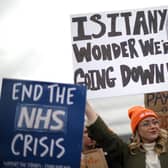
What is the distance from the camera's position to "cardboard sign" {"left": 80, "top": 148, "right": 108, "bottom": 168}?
6.79ft

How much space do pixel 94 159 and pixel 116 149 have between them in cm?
33

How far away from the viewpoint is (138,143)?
1772mm

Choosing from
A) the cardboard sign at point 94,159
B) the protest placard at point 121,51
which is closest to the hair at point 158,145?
the cardboard sign at point 94,159

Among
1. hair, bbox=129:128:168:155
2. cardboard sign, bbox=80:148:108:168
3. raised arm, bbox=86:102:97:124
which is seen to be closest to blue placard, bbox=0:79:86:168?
raised arm, bbox=86:102:97:124

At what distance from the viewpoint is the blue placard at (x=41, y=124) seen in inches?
63.0

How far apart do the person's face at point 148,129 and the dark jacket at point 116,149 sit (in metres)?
0.06

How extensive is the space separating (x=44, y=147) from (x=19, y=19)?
124 cm

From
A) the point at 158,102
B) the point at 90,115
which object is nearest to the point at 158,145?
the point at 90,115

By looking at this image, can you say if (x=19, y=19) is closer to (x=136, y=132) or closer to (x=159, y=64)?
(x=159, y=64)

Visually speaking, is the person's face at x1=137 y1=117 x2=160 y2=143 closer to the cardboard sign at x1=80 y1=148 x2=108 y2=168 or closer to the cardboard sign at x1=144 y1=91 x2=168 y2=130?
the cardboard sign at x1=80 y1=148 x2=108 y2=168

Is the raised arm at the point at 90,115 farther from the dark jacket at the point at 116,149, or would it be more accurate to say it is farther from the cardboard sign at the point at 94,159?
the cardboard sign at the point at 94,159

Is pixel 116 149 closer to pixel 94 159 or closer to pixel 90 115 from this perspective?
pixel 90 115

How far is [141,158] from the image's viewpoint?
173 cm

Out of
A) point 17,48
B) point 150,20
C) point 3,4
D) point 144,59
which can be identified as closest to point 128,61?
point 144,59
